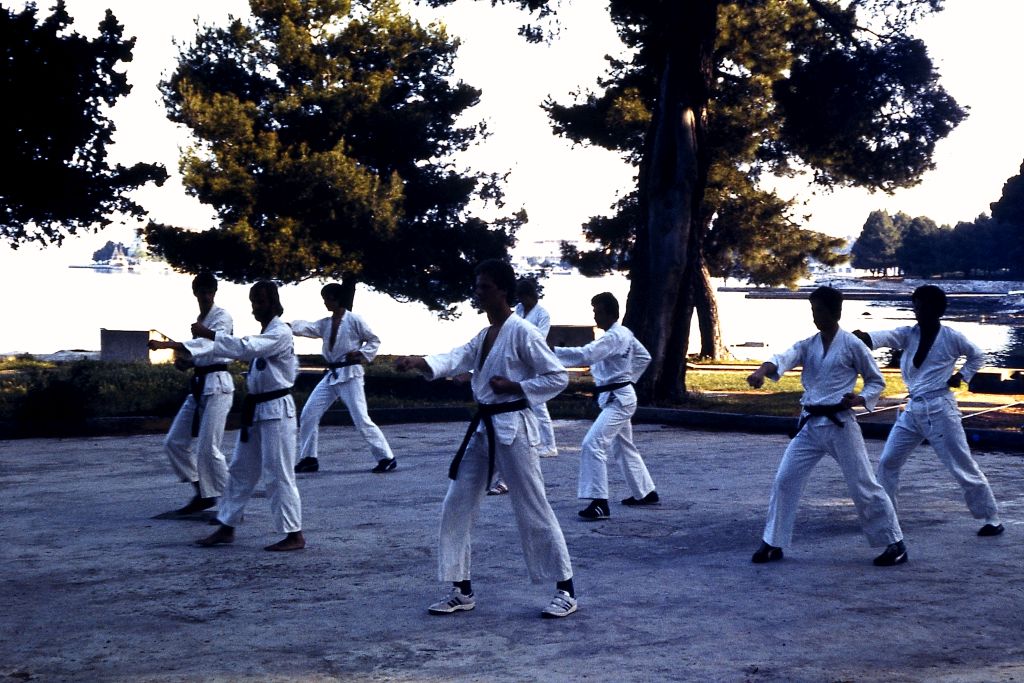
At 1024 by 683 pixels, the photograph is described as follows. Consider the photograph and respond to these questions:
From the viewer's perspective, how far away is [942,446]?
964 cm

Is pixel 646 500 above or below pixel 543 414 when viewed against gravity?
below

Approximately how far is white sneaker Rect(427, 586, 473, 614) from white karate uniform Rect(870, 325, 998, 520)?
3945mm

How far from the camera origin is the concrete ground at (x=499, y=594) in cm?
604

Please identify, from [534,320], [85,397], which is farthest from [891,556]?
[85,397]

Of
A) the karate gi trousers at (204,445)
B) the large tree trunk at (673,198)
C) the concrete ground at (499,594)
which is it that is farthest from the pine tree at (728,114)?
the karate gi trousers at (204,445)

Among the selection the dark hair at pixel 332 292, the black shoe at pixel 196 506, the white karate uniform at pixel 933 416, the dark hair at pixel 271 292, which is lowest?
the black shoe at pixel 196 506

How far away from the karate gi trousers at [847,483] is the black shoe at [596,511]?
198 centimetres

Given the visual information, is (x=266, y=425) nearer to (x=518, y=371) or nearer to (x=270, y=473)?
(x=270, y=473)

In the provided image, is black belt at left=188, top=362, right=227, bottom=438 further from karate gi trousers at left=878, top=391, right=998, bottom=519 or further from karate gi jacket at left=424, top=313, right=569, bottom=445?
karate gi trousers at left=878, top=391, right=998, bottom=519

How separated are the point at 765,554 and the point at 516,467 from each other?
88.4 inches

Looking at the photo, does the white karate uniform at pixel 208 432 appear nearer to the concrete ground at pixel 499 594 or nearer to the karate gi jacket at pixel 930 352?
the concrete ground at pixel 499 594

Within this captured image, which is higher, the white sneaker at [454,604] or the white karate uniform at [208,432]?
the white karate uniform at [208,432]

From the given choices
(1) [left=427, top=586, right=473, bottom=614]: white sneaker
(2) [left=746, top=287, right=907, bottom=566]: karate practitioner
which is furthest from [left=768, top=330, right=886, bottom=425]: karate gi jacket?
(1) [left=427, top=586, right=473, bottom=614]: white sneaker

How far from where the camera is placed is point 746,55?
105 feet
